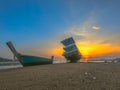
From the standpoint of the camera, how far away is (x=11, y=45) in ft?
106

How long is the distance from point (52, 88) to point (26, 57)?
27814mm

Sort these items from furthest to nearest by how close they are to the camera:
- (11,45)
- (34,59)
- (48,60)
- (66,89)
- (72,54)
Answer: (72,54), (48,60), (34,59), (11,45), (66,89)

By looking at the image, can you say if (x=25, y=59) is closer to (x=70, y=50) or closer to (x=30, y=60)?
(x=30, y=60)

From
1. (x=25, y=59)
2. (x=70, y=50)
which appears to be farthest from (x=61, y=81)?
(x=70, y=50)

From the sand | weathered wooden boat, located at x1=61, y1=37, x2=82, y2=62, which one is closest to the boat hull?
weathered wooden boat, located at x1=61, y1=37, x2=82, y2=62

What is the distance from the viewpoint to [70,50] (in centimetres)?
5106

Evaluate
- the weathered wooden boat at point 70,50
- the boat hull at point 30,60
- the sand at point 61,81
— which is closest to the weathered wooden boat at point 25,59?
the boat hull at point 30,60

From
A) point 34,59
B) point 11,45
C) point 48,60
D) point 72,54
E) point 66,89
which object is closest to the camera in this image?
point 66,89

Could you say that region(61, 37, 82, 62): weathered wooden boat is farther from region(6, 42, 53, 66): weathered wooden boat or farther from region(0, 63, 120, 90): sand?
region(0, 63, 120, 90): sand

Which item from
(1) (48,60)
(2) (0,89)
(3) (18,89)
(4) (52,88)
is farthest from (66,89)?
(1) (48,60)

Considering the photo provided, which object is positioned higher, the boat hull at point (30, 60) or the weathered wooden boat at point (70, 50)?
the weathered wooden boat at point (70, 50)

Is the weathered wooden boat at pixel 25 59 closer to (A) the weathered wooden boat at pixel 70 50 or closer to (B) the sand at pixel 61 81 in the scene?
(A) the weathered wooden boat at pixel 70 50

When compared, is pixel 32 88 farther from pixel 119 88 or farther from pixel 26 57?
pixel 26 57

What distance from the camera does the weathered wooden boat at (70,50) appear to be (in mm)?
50500
